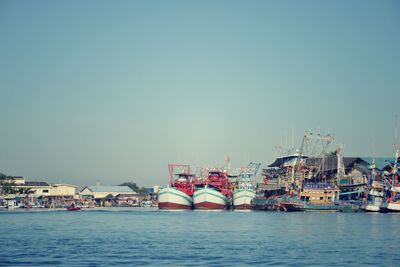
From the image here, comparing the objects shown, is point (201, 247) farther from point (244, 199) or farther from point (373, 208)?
point (244, 199)

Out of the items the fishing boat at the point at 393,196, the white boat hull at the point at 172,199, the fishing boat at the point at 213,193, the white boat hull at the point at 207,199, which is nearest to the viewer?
the fishing boat at the point at 393,196

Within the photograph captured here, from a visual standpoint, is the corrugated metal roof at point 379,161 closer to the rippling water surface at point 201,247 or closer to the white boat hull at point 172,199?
the white boat hull at point 172,199

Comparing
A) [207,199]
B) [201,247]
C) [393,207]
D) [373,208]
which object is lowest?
[201,247]

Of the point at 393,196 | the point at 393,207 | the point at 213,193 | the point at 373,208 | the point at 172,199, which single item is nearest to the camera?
the point at 393,207

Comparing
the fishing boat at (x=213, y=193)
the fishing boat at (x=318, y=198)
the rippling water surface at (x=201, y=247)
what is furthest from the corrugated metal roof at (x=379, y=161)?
the rippling water surface at (x=201, y=247)

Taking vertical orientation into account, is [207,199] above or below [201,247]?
above

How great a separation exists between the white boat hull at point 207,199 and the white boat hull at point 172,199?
11.4 feet

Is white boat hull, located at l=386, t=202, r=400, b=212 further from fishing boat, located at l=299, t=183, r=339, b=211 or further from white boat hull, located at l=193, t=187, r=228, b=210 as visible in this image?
white boat hull, located at l=193, t=187, r=228, b=210

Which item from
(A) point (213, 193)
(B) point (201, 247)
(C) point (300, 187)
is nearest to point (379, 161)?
(C) point (300, 187)

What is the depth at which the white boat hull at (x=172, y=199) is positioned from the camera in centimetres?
14112

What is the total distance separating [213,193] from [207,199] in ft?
8.17

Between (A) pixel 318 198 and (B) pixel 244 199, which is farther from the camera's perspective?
(B) pixel 244 199

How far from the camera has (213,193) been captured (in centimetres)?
14012

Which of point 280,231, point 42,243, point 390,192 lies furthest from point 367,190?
point 42,243
